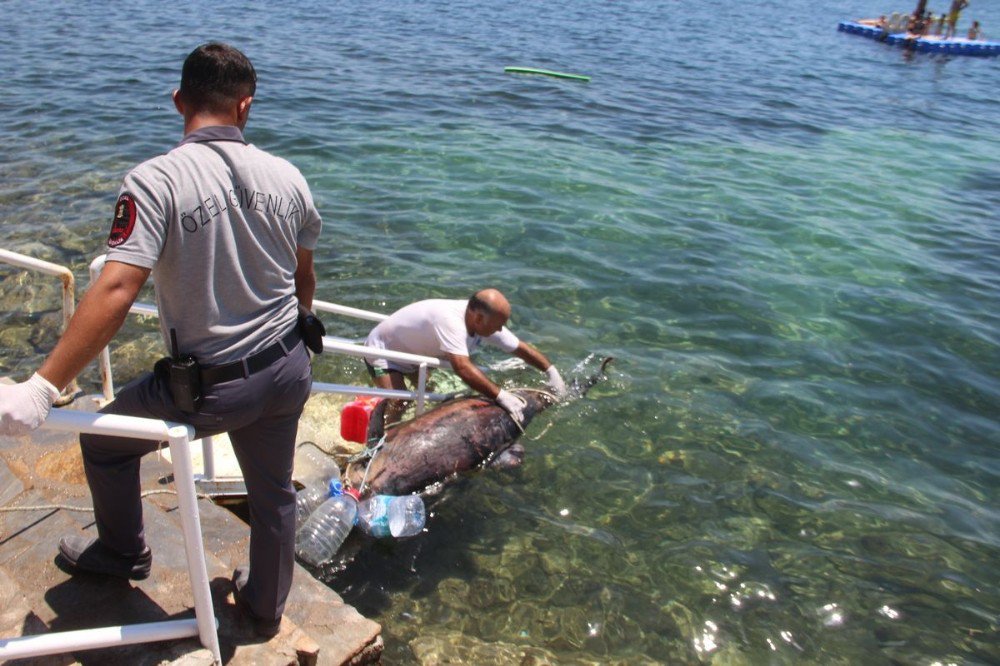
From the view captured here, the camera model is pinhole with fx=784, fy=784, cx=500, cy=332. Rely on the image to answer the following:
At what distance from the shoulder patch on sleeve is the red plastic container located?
3.43 metres

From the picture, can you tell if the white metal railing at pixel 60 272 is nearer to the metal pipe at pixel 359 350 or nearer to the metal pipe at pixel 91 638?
the metal pipe at pixel 359 350

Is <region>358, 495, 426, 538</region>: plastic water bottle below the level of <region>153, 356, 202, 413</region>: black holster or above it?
below

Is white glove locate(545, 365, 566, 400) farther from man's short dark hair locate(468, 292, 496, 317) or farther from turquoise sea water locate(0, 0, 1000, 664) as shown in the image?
man's short dark hair locate(468, 292, 496, 317)

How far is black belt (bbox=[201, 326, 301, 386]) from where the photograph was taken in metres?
3.01

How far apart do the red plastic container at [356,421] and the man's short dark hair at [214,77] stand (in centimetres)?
328

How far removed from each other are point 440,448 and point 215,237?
337 centimetres

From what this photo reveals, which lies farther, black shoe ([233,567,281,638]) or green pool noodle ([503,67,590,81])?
green pool noodle ([503,67,590,81])

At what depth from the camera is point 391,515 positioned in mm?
5434

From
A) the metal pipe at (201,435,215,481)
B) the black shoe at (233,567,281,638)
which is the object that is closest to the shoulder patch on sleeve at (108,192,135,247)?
the black shoe at (233,567,281,638)

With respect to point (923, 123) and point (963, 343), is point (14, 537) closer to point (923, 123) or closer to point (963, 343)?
point (963, 343)

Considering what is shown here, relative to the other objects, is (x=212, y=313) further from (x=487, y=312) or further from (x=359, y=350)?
(x=487, y=312)

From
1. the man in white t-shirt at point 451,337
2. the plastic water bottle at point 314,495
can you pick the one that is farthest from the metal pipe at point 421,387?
the plastic water bottle at point 314,495

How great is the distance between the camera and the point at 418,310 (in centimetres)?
650

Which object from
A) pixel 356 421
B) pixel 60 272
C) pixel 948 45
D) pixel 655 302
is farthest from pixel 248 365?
pixel 948 45
